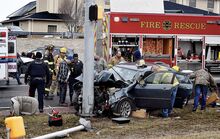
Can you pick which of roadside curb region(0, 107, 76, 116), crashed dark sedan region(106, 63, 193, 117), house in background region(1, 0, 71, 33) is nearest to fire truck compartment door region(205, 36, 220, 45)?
crashed dark sedan region(106, 63, 193, 117)

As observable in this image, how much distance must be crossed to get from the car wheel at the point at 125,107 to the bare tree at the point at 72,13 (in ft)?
139

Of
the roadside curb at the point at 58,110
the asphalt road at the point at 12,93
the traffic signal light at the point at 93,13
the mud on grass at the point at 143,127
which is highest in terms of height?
the traffic signal light at the point at 93,13

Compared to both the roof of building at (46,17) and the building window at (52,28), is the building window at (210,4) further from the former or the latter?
the building window at (52,28)

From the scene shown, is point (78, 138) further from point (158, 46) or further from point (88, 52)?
point (158, 46)

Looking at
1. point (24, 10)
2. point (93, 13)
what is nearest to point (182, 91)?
point (93, 13)

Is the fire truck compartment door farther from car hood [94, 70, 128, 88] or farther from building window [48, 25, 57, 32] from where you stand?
building window [48, 25, 57, 32]

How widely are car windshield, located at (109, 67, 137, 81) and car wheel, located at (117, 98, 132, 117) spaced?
80 cm

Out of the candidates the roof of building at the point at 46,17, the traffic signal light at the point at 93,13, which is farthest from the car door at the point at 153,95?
the roof of building at the point at 46,17

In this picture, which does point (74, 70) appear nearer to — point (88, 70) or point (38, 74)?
point (38, 74)

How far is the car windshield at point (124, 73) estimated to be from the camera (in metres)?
13.1

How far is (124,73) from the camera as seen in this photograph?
44.0 feet

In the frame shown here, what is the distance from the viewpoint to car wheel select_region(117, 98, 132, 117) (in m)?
12.3

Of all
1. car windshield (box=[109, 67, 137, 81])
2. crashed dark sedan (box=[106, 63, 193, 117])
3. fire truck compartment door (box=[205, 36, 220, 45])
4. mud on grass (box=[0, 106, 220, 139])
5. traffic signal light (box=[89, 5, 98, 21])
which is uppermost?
traffic signal light (box=[89, 5, 98, 21])

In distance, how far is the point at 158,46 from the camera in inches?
709
